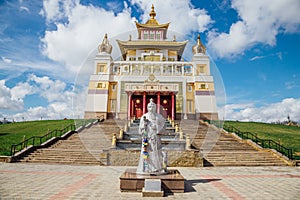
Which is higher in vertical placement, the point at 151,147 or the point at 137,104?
the point at 137,104

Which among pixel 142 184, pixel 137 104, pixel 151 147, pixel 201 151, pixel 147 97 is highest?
pixel 147 97

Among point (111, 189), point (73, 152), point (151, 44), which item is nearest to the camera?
point (111, 189)

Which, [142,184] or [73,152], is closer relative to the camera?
[142,184]

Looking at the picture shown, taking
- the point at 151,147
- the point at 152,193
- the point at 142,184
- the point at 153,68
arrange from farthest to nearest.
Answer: the point at 153,68, the point at 151,147, the point at 142,184, the point at 152,193

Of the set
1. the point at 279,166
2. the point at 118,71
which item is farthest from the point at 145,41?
the point at 279,166

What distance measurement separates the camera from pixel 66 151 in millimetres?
14234

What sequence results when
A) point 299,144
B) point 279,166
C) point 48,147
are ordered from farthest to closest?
point 299,144, point 48,147, point 279,166

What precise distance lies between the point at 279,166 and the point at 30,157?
15093mm

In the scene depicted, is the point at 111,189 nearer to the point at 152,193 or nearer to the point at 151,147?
the point at 152,193

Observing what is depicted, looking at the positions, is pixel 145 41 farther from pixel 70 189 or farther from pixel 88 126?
pixel 70 189

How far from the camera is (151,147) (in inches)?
262

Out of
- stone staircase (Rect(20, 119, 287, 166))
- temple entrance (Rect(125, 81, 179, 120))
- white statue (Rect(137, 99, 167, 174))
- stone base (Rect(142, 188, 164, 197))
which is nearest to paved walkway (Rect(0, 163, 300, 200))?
stone base (Rect(142, 188, 164, 197))

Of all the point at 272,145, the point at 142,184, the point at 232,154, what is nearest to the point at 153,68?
the point at 272,145

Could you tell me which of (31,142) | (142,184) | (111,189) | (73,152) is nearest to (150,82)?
(31,142)
